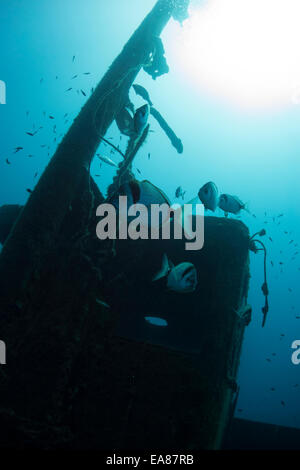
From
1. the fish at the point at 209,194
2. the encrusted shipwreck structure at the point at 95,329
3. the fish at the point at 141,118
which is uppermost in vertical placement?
the fish at the point at 141,118

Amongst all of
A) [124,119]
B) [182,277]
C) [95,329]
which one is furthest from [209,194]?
[124,119]

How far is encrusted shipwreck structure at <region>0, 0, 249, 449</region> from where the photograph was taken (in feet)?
10.7

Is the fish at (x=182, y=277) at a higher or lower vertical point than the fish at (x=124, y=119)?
lower

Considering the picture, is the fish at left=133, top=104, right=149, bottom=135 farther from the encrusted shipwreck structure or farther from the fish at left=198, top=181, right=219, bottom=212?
the fish at left=198, top=181, right=219, bottom=212

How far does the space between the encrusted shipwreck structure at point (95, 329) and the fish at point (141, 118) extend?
1214 millimetres

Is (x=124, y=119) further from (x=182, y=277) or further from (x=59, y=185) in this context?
(x=182, y=277)

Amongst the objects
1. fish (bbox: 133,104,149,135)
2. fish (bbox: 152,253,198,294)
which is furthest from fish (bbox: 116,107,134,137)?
fish (bbox: 152,253,198,294)

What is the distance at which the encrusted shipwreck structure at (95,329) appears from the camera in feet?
10.7

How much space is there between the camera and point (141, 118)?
3.32 meters

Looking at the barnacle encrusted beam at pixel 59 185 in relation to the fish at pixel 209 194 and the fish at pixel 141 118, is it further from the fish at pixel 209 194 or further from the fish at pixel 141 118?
the fish at pixel 209 194

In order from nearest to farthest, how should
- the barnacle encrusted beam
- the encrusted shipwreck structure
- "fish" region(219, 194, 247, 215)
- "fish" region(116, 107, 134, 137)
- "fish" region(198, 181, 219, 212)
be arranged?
the encrusted shipwreck structure
the barnacle encrusted beam
"fish" region(198, 181, 219, 212)
"fish" region(219, 194, 247, 215)
"fish" region(116, 107, 134, 137)

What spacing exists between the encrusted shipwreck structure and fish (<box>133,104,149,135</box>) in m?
1.21

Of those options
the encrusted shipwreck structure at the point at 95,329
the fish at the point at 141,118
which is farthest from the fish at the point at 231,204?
the fish at the point at 141,118

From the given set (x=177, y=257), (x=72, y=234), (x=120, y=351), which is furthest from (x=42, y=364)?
(x=177, y=257)
